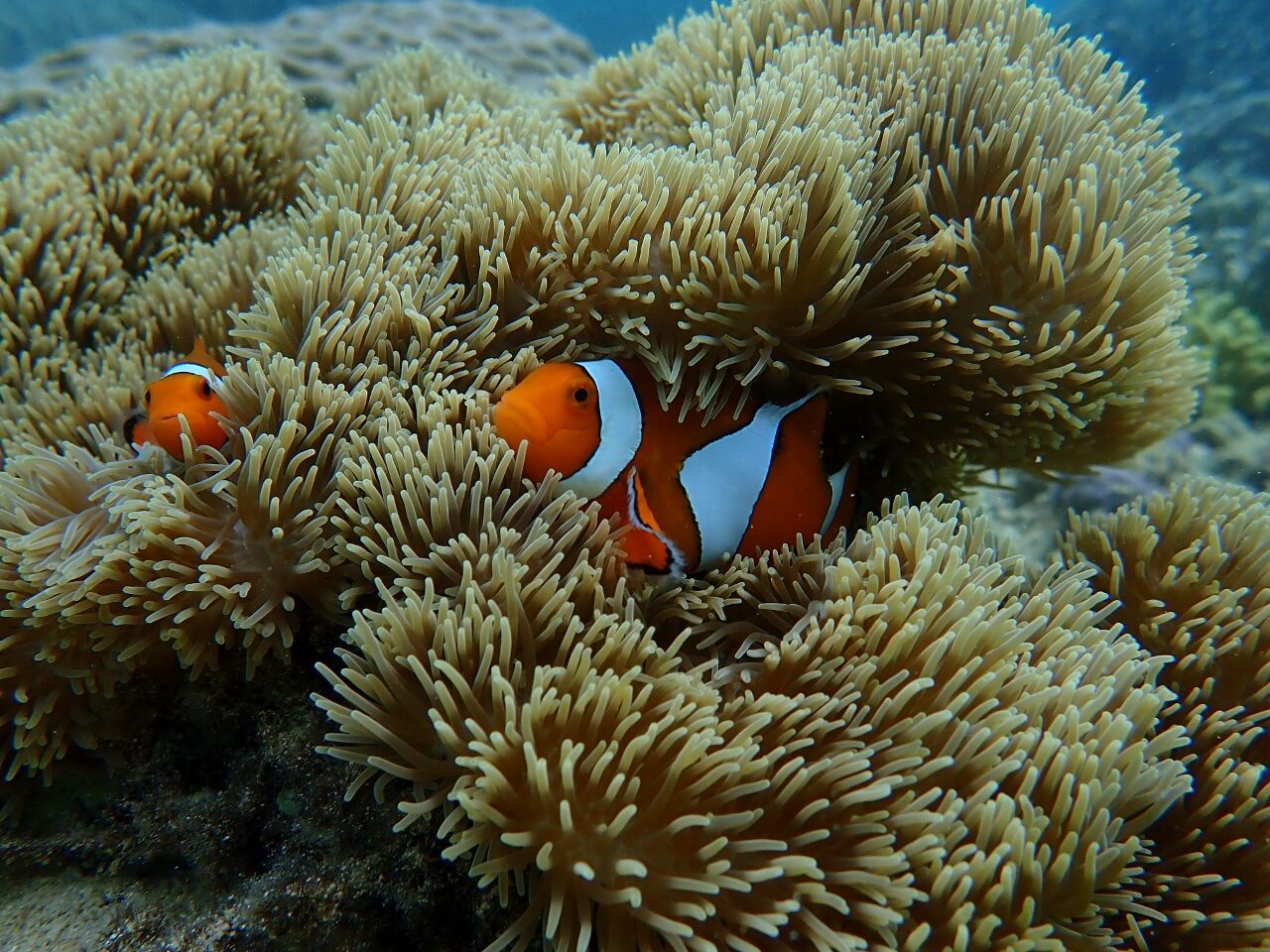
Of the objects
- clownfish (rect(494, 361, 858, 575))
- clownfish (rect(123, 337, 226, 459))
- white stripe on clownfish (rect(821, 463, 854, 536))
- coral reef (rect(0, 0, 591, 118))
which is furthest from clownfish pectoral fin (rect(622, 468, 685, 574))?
coral reef (rect(0, 0, 591, 118))

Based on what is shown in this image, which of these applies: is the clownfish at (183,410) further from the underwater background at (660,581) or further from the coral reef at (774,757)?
the coral reef at (774,757)

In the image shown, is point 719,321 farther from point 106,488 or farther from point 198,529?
point 106,488

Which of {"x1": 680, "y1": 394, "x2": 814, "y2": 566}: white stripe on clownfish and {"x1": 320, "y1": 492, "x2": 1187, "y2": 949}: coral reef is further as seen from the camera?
{"x1": 680, "y1": 394, "x2": 814, "y2": 566}: white stripe on clownfish

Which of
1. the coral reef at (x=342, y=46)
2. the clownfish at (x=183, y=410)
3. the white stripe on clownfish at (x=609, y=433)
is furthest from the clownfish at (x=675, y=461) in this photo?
the coral reef at (x=342, y=46)

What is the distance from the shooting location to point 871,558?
134 centimetres

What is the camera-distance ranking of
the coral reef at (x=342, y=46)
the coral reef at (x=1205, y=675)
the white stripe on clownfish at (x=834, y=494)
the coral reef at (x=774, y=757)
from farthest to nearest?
1. the coral reef at (x=342, y=46)
2. the white stripe on clownfish at (x=834, y=494)
3. the coral reef at (x=1205, y=675)
4. the coral reef at (x=774, y=757)

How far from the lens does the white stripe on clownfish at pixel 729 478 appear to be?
4.91 feet

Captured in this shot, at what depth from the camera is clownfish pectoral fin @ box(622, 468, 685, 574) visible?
4.42 ft

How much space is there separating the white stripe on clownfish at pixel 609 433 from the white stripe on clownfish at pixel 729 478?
13 centimetres

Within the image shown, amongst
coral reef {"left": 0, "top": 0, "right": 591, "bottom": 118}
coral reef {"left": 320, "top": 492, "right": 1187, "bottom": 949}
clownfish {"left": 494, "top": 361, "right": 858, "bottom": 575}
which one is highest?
coral reef {"left": 0, "top": 0, "right": 591, "bottom": 118}

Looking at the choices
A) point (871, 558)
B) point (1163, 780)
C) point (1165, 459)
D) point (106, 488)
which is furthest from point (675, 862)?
point (1165, 459)

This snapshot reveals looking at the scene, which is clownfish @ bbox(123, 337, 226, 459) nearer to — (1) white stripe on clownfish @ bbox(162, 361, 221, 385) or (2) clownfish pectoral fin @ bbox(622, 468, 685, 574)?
(1) white stripe on clownfish @ bbox(162, 361, 221, 385)

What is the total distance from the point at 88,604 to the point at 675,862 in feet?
3.55

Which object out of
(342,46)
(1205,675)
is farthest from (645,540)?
(342,46)
